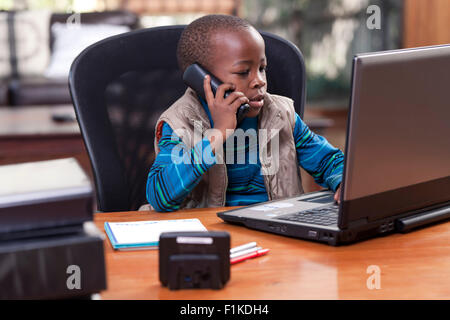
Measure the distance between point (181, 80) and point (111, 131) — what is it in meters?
0.20

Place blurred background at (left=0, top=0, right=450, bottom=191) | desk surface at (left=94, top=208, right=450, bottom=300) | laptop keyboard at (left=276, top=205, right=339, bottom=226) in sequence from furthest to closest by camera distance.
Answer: blurred background at (left=0, top=0, right=450, bottom=191) < laptop keyboard at (left=276, top=205, right=339, bottom=226) < desk surface at (left=94, top=208, right=450, bottom=300)

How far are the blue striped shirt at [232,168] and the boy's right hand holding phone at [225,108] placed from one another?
5cm

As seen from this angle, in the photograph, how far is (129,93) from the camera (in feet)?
4.32

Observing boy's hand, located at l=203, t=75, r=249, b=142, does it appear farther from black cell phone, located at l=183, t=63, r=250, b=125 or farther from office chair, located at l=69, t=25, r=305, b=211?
office chair, located at l=69, t=25, r=305, b=211

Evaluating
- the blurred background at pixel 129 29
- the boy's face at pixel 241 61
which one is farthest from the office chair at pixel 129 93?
the blurred background at pixel 129 29

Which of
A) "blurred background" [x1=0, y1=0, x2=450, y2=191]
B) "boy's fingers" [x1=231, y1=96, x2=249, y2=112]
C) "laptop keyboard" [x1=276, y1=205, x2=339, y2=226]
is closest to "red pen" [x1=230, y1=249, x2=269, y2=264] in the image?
"laptop keyboard" [x1=276, y1=205, x2=339, y2=226]

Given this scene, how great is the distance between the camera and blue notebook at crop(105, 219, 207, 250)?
834 mm

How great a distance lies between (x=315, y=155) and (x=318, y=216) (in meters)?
0.43

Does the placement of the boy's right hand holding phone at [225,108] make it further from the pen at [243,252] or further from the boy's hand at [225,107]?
the pen at [243,252]

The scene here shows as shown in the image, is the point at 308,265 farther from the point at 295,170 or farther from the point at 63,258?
the point at 295,170

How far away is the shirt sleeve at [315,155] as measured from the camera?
1.29 metres

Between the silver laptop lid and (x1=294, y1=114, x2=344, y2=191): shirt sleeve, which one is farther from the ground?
the silver laptop lid

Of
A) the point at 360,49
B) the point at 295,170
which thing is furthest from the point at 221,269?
the point at 360,49

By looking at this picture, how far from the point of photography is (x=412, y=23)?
4.10m
